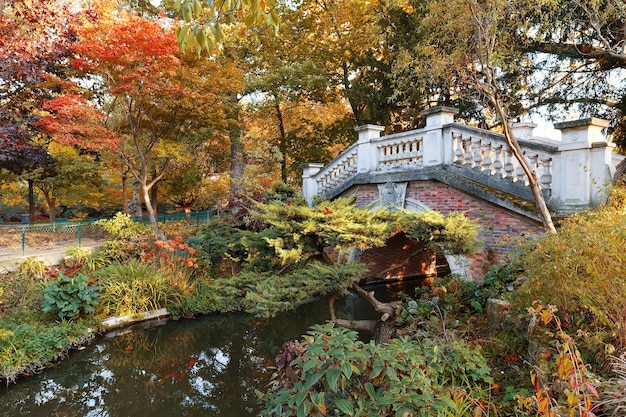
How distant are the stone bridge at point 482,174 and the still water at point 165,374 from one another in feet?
8.43

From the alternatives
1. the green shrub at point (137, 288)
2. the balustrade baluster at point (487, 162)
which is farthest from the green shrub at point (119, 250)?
the balustrade baluster at point (487, 162)

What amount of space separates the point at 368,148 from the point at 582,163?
4.01 metres

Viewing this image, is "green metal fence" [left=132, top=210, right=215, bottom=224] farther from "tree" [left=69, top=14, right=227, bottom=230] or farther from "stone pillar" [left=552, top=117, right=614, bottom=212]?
"stone pillar" [left=552, top=117, right=614, bottom=212]

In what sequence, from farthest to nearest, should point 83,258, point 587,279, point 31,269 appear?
point 83,258
point 31,269
point 587,279

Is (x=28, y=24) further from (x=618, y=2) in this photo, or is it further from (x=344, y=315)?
A: (x=618, y=2)

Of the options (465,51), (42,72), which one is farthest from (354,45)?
(42,72)

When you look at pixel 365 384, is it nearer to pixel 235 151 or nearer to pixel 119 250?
pixel 119 250

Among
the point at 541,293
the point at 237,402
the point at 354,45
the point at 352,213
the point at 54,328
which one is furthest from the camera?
the point at 354,45

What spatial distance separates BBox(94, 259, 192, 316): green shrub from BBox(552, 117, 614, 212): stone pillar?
6.82m

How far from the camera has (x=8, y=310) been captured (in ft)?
21.4

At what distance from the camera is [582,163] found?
5.23 meters

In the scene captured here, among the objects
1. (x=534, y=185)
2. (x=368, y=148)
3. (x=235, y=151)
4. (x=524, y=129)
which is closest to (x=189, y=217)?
(x=235, y=151)

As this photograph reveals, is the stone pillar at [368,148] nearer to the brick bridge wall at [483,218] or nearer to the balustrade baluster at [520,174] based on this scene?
the brick bridge wall at [483,218]

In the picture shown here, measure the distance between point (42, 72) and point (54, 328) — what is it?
6.69 metres
